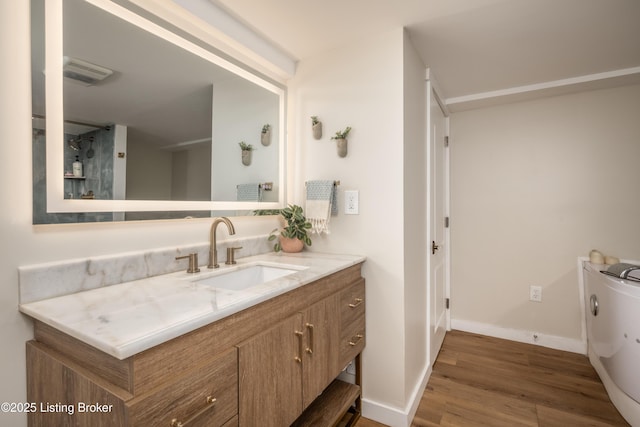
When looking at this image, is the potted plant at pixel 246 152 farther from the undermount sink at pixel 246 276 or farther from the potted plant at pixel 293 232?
the undermount sink at pixel 246 276

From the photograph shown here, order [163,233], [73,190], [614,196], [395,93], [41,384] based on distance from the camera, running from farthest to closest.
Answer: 1. [614,196]
2. [395,93]
3. [163,233]
4. [73,190]
5. [41,384]

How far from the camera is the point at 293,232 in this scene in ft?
5.95

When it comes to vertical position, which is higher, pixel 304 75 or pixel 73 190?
pixel 304 75

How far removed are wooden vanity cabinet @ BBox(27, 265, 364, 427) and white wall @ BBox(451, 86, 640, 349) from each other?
1997 millimetres

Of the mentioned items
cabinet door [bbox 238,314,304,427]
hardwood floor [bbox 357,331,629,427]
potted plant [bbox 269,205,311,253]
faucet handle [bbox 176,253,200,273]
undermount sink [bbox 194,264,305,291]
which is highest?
potted plant [bbox 269,205,311,253]

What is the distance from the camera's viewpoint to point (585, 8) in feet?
4.89

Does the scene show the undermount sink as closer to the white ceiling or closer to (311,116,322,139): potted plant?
(311,116,322,139): potted plant

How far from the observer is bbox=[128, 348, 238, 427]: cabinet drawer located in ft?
2.21

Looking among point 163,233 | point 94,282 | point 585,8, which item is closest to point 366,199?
point 163,233

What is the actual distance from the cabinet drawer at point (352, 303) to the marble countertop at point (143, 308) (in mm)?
308

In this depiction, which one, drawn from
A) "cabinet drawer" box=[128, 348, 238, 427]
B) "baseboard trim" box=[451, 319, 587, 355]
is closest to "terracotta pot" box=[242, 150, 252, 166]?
"cabinet drawer" box=[128, 348, 238, 427]

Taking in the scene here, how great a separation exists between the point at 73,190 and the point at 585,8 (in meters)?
2.38

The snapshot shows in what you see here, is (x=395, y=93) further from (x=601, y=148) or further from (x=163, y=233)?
(x=601, y=148)

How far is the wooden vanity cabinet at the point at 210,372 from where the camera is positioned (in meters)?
0.69
